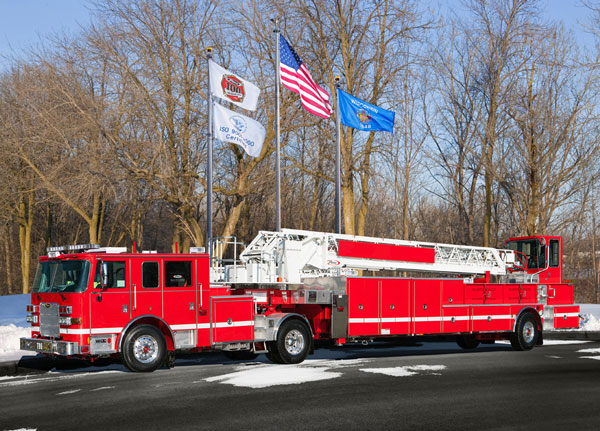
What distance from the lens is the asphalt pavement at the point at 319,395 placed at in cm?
886

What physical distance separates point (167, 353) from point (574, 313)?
471 inches

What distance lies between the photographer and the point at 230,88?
1988cm

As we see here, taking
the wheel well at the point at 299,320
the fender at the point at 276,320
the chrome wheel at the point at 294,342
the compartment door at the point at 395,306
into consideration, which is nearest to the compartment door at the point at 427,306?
Answer: the compartment door at the point at 395,306

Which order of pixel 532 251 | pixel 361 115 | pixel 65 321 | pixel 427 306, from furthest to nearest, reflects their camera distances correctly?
pixel 361 115
pixel 532 251
pixel 427 306
pixel 65 321

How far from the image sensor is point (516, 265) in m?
20.6

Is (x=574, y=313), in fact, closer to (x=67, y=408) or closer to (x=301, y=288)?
(x=301, y=288)

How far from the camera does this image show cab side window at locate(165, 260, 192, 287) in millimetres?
13523

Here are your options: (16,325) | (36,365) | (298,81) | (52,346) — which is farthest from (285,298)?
(16,325)

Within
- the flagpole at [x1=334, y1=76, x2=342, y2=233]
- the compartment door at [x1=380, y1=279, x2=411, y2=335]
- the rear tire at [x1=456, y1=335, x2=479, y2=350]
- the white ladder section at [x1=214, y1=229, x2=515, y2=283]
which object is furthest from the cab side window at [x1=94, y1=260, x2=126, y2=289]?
the rear tire at [x1=456, y1=335, x2=479, y2=350]

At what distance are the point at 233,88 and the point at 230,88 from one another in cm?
12

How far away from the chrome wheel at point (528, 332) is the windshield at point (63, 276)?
1144cm

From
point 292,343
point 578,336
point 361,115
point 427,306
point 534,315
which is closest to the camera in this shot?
point 292,343

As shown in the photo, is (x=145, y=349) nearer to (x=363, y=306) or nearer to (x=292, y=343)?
(x=292, y=343)

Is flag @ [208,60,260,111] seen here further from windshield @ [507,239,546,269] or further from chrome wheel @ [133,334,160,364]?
windshield @ [507,239,546,269]
